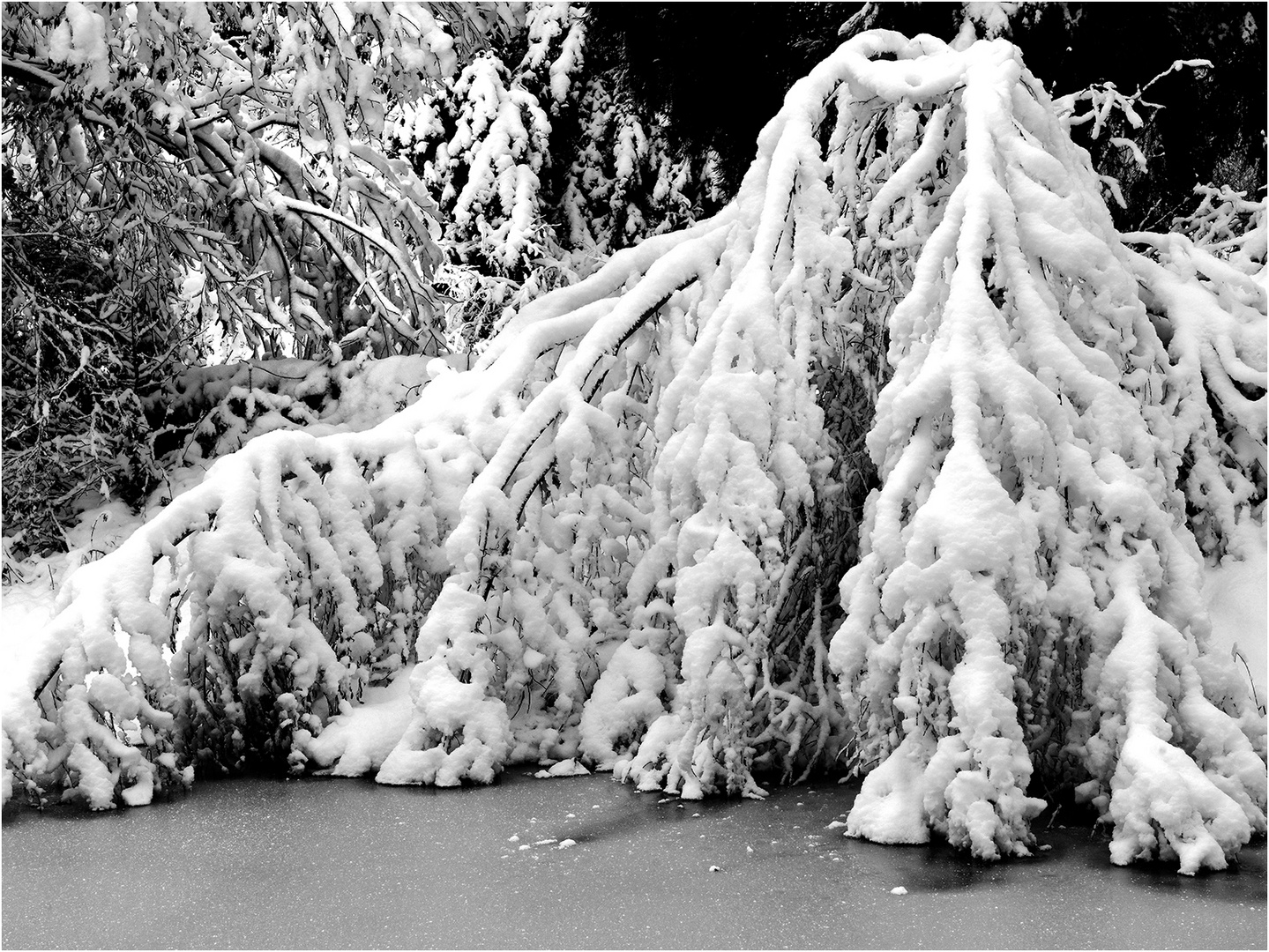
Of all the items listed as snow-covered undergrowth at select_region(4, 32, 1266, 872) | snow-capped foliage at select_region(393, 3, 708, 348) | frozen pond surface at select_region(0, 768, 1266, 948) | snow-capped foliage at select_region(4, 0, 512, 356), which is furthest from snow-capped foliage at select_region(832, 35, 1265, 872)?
snow-capped foliage at select_region(393, 3, 708, 348)

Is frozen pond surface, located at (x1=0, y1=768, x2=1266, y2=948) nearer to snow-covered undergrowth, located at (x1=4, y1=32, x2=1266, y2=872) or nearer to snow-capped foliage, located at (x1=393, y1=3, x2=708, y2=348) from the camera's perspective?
snow-covered undergrowth, located at (x1=4, y1=32, x2=1266, y2=872)

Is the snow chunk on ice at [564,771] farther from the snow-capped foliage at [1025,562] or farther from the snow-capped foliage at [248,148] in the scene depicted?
the snow-capped foliage at [248,148]

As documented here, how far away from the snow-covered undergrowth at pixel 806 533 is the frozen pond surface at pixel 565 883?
159 millimetres

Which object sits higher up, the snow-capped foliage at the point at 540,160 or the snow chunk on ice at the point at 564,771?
the snow-capped foliage at the point at 540,160

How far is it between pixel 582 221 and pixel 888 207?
877 centimetres

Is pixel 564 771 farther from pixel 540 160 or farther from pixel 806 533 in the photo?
pixel 540 160

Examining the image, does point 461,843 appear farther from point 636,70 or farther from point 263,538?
point 636,70

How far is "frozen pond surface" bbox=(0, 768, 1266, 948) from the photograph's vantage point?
287 centimetres

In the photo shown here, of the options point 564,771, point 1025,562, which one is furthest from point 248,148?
point 1025,562

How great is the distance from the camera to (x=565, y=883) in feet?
10.7

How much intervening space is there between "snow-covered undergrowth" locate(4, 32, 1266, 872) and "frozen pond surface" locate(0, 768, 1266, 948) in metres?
0.16

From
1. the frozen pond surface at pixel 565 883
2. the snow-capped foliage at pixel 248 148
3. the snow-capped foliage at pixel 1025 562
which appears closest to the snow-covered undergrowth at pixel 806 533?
the snow-capped foliage at pixel 1025 562

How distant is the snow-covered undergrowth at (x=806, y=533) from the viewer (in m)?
3.42

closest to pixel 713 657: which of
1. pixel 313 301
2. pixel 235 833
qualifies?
pixel 235 833
